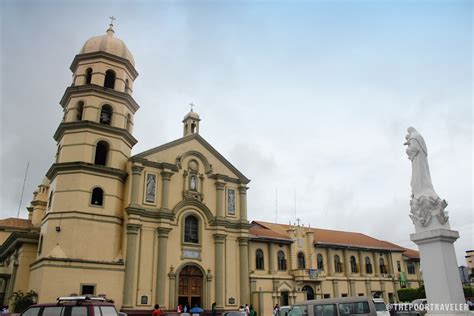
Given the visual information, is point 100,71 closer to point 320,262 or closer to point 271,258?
point 271,258

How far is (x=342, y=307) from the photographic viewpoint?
16250 mm

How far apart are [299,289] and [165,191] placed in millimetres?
A: 15463

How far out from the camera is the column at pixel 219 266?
1114 inches

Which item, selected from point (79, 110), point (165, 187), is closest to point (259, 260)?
point (165, 187)

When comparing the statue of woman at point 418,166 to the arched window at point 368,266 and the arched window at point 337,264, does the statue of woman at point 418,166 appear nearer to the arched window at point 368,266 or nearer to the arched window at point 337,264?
the arched window at point 337,264

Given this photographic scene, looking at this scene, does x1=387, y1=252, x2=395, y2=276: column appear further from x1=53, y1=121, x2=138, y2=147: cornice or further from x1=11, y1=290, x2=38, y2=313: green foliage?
x1=11, y1=290, x2=38, y2=313: green foliage

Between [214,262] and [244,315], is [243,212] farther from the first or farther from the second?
[244,315]

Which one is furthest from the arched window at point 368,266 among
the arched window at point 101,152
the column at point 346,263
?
the arched window at point 101,152

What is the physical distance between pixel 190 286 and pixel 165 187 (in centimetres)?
742

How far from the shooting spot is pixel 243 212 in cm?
3231

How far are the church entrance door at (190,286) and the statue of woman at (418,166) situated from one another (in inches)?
816

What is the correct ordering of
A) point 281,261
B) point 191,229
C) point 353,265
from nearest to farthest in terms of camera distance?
point 191,229, point 281,261, point 353,265

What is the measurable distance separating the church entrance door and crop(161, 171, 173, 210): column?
4.84 m

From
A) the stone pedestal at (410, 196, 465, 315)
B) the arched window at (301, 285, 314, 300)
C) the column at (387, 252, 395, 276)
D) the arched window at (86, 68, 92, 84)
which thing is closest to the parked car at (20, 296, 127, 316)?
the stone pedestal at (410, 196, 465, 315)
